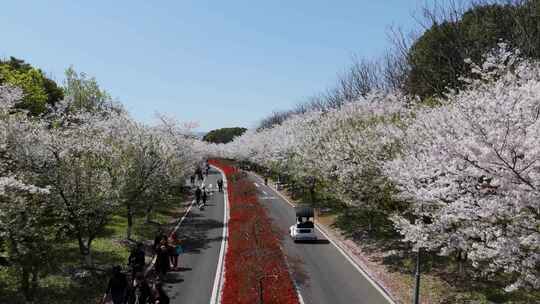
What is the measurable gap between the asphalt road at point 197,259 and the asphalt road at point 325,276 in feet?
14.3

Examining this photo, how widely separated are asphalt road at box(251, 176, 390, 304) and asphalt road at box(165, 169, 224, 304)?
437cm

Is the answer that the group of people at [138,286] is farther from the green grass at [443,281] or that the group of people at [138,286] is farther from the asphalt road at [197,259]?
the green grass at [443,281]

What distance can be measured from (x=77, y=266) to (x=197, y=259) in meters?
6.28

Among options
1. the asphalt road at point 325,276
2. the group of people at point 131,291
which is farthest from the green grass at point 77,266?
the asphalt road at point 325,276

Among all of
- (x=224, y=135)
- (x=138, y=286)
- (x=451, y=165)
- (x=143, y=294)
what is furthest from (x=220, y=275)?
(x=224, y=135)

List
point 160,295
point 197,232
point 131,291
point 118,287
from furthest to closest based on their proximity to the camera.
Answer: point 197,232 < point 131,291 < point 118,287 < point 160,295

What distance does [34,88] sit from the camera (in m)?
43.4

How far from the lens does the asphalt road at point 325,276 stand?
1730 cm

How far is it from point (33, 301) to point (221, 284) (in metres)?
7.70

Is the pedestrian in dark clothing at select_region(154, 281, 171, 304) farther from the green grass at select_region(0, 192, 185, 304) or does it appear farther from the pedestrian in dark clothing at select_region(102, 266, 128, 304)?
the green grass at select_region(0, 192, 185, 304)

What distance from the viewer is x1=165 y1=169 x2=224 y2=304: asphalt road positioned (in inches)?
714

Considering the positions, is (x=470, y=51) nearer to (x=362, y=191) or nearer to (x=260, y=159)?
(x=362, y=191)

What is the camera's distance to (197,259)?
23.6 m

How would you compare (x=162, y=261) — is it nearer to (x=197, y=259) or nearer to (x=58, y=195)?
(x=197, y=259)
